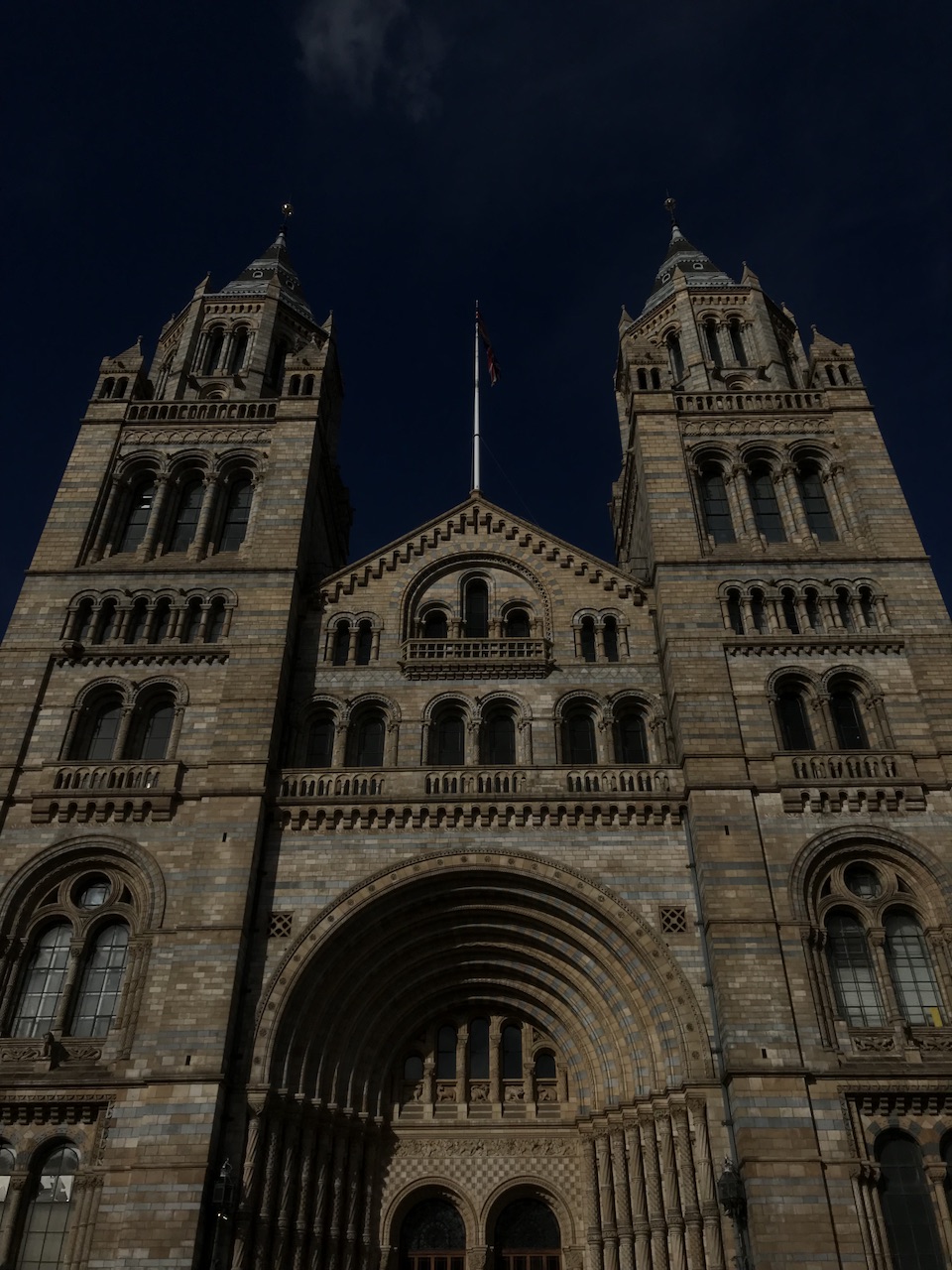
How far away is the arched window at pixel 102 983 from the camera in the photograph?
2006 centimetres

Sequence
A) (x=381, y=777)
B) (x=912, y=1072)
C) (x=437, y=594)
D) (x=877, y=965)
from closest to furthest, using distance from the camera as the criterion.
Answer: (x=912, y=1072) → (x=877, y=965) → (x=381, y=777) → (x=437, y=594)

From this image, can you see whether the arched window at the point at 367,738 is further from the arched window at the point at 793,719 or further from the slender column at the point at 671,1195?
the slender column at the point at 671,1195

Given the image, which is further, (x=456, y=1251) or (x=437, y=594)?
(x=437, y=594)

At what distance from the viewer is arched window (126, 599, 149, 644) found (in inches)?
1019

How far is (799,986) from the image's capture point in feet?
64.5

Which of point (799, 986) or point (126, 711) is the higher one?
point (126, 711)

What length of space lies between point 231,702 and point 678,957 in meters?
11.4

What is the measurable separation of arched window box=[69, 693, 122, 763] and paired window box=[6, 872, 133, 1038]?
130 inches

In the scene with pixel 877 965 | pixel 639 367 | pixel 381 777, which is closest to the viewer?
pixel 877 965

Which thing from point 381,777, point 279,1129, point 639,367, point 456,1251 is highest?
point 639,367

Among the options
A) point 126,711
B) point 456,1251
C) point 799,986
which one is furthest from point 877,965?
point 126,711

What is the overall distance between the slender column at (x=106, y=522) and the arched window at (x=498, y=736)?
37.6 ft

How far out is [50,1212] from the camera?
18219 millimetres

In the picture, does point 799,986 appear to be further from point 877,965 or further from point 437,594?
point 437,594
